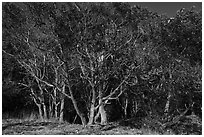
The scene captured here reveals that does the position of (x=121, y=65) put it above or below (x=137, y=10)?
below

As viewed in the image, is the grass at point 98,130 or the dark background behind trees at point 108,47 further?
the dark background behind trees at point 108,47

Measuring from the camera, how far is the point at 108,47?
861 centimetres

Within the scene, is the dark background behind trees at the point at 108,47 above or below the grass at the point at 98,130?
above

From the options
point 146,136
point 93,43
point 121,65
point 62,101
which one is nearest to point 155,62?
point 121,65

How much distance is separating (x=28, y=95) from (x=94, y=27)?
467 centimetres

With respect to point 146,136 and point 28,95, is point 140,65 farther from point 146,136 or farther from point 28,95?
point 28,95

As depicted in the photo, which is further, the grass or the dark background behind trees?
the dark background behind trees

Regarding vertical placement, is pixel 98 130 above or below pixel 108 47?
below

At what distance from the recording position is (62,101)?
10391 mm

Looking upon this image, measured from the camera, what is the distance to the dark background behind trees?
8.13 m

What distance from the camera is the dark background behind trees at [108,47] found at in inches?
320

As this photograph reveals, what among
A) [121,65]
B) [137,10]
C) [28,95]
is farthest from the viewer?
[28,95]

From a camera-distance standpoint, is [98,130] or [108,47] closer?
[98,130]

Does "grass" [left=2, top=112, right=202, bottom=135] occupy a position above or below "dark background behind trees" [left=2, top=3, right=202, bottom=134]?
below
